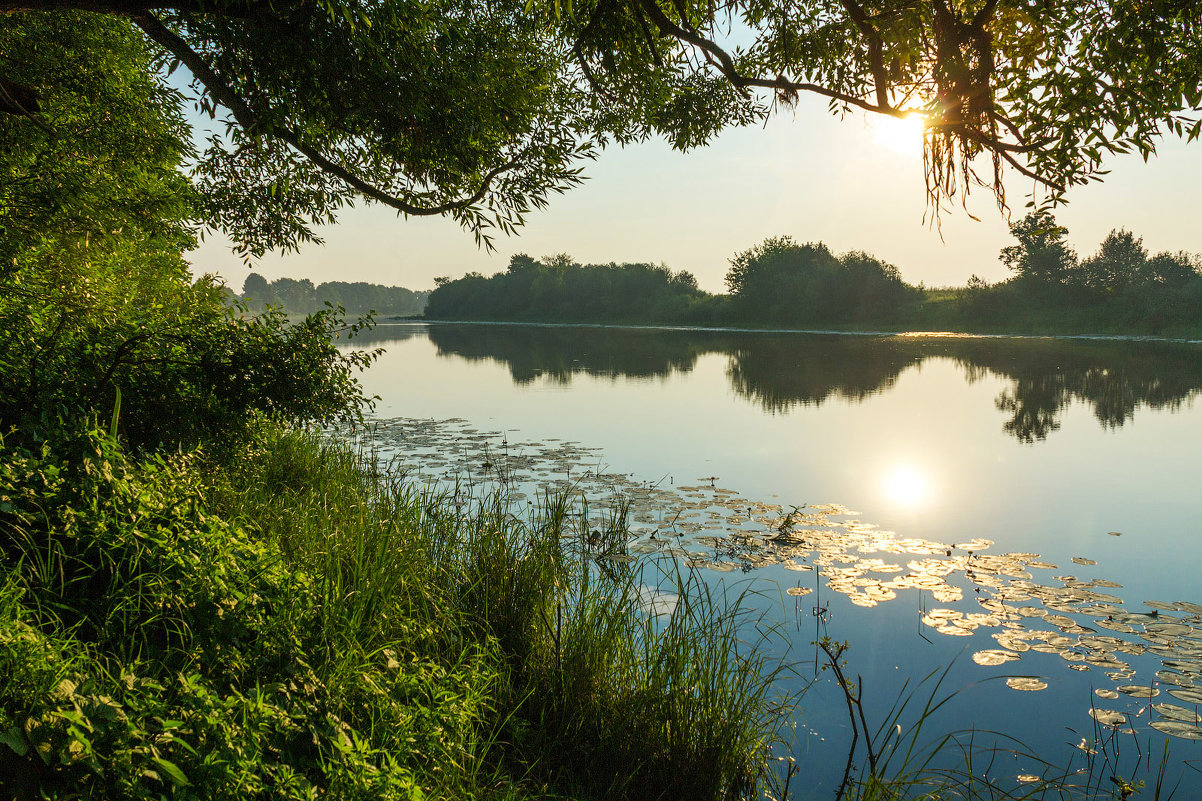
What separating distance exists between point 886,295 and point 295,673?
62.3m

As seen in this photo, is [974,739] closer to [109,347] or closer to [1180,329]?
[109,347]

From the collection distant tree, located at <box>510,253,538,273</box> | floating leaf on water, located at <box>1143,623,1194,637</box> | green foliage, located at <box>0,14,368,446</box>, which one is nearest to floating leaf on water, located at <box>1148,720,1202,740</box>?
floating leaf on water, located at <box>1143,623,1194,637</box>

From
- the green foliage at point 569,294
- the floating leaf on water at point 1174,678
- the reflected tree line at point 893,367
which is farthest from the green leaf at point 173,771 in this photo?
the green foliage at point 569,294

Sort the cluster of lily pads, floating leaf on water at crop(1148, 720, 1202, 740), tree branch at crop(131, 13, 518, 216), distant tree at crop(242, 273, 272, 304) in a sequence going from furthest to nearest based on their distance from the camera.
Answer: distant tree at crop(242, 273, 272, 304), tree branch at crop(131, 13, 518, 216), the cluster of lily pads, floating leaf on water at crop(1148, 720, 1202, 740)

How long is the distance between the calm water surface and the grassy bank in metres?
1.10

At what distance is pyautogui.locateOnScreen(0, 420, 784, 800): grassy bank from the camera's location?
2.54 metres

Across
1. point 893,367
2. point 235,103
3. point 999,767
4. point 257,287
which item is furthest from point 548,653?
point 257,287

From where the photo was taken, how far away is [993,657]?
5.26 metres

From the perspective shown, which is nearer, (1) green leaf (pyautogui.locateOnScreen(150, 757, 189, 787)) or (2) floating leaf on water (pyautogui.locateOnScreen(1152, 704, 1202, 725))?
(1) green leaf (pyautogui.locateOnScreen(150, 757, 189, 787))

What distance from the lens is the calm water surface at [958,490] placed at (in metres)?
4.93

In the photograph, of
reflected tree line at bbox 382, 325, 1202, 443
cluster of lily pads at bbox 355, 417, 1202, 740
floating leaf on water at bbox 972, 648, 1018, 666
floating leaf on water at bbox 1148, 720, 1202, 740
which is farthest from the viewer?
reflected tree line at bbox 382, 325, 1202, 443

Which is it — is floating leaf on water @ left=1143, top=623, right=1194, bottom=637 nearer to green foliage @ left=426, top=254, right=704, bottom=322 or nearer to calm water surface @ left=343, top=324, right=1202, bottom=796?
calm water surface @ left=343, top=324, right=1202, bottom=796

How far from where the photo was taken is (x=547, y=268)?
9362cm

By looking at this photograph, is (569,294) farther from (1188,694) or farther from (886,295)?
(1188,694)
